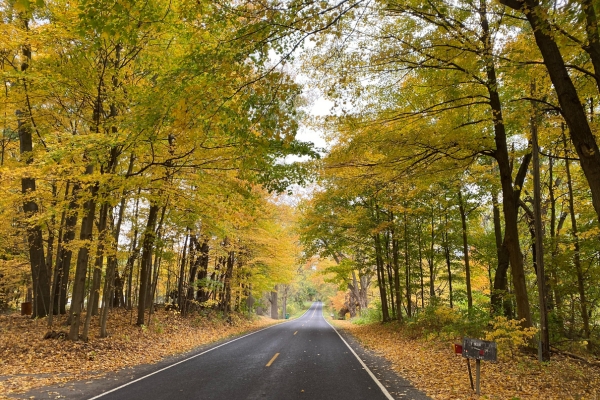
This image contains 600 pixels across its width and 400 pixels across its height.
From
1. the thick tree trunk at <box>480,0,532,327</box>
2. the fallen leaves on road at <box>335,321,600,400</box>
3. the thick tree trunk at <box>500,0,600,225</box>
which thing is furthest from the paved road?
the thick tree trunk at <box>500,0,600,225</box>

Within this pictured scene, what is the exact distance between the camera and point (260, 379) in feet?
25.5

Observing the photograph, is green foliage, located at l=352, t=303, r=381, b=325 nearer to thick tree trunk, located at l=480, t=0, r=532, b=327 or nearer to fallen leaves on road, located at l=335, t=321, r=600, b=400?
fallen leaves on road, located at l=335, t=321, r=600, b=400

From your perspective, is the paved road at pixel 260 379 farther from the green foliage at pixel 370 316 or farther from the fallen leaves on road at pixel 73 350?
the green foliage at pixel 370 316

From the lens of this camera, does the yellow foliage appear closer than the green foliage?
Yes

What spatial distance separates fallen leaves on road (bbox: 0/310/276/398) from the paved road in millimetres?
1828

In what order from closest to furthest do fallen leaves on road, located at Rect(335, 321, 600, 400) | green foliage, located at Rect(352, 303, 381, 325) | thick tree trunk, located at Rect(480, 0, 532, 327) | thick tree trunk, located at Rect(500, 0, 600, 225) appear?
thick tree trunk, located at Rect(500, 0, 600, 225), fallen leaves on road, located at Rect(335, 321, 600, 400), thick tree trunk, located at Rect(480, 0, 532, 327), green foliage, located at Rect(352, 303, 381, 325)

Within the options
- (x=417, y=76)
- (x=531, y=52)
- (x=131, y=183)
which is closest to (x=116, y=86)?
(x=131, y=183)

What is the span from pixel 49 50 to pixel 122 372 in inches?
357

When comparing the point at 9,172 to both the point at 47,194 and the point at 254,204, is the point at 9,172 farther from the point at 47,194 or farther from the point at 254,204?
the point at 254,204

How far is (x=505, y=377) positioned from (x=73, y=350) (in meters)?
11.2

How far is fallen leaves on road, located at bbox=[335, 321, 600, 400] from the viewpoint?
652 cm

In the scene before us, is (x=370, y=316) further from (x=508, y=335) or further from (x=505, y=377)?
(x=505, y=377)

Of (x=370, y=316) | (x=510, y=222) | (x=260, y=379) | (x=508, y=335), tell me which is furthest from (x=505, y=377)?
(x=370, y=316)

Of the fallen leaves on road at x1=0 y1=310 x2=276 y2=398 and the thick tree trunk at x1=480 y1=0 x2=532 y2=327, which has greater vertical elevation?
the thick tree trunk at x1=480 y1=0 x2=532 y2=327
